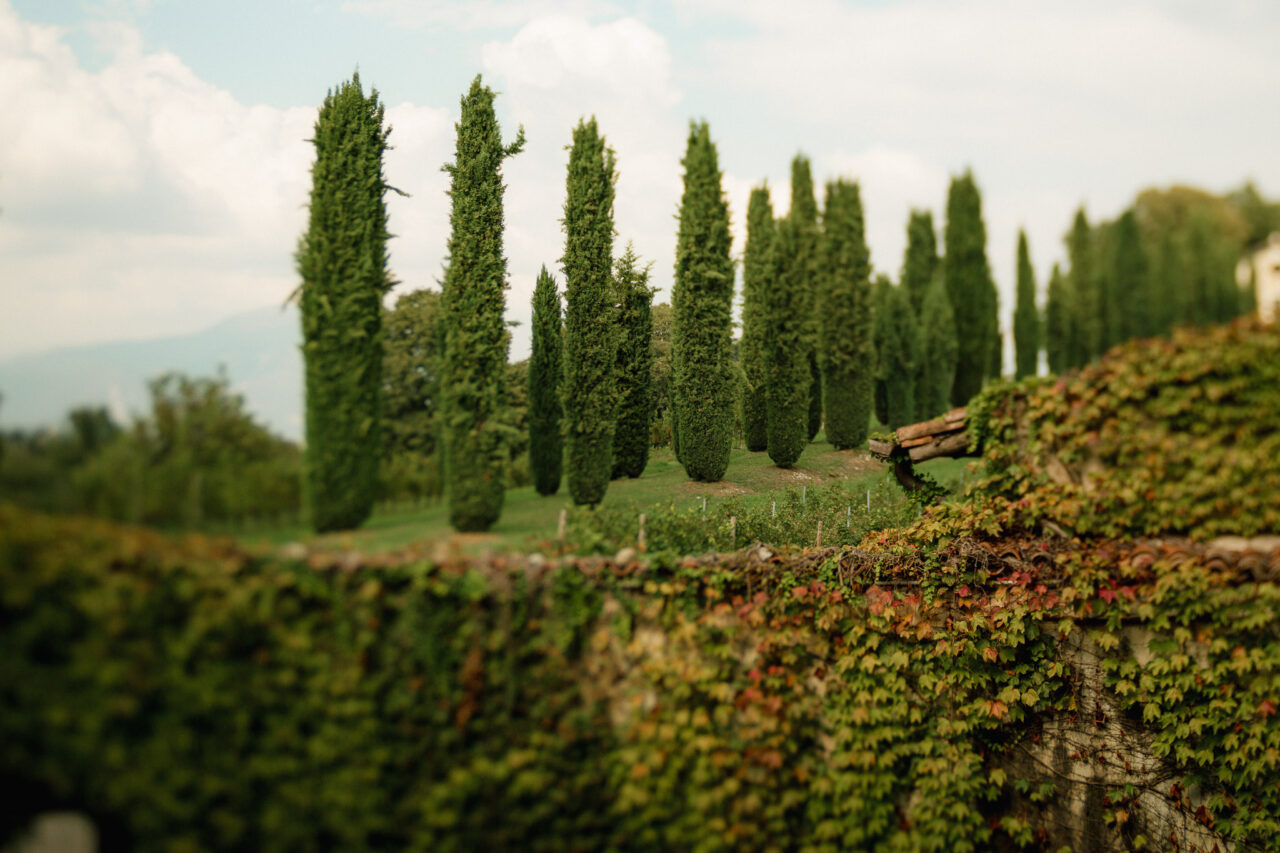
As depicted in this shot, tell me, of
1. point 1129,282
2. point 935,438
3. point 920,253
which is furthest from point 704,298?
point 1129,282

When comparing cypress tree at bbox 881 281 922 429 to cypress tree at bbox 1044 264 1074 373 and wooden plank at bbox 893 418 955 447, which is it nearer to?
cypress tree at bbox 1044 264 1074 373

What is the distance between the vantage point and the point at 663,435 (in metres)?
8.79

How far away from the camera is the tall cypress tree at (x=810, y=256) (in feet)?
41.2

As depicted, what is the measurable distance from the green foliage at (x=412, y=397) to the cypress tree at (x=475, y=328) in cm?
12

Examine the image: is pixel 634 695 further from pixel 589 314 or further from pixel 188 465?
pixel 589 314

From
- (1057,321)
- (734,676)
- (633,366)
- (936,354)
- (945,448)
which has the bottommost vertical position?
(734,676)

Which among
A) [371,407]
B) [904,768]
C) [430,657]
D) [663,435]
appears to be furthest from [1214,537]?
[371,407]

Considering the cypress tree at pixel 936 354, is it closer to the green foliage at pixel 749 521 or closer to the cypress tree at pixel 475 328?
the green foliage at pixel 749 521

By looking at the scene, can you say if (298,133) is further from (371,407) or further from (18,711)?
(18,711)

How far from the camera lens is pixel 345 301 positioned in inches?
223

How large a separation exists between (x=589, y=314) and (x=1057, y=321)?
71.1 feet

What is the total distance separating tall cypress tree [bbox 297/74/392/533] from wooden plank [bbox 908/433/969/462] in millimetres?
5715

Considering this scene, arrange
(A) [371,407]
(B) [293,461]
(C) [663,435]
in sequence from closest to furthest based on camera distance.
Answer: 1. (B) [293,461]
2. (A) [371,407]
3. (C) [663,435]

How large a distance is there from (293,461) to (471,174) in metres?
3.05
